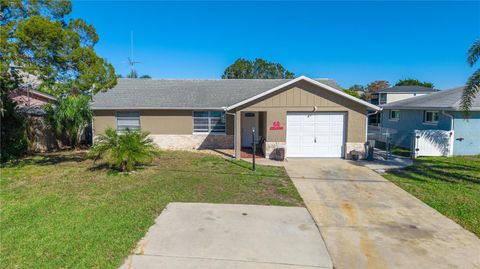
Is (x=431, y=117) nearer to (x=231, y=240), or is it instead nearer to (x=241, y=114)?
(x=241, y=114)

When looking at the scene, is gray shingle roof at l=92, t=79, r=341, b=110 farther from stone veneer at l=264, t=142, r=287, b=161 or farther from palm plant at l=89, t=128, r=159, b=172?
palm plant at l=89, t=128, r=159, b=172

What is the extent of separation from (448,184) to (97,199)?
34.3ft

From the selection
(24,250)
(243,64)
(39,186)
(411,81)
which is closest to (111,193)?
(39,186)

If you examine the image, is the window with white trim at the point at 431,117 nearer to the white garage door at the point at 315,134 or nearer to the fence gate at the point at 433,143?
the fence gate at the point at 433,143

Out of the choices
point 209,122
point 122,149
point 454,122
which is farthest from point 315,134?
point 122,149

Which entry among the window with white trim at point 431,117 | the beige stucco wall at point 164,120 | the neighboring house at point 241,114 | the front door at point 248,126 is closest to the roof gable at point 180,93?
the neighboring house at point 241,114

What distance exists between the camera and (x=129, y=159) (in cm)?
998

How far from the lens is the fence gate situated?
1412 centimetres

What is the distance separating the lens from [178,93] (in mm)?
18344

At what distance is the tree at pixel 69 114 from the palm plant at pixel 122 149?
5768mm

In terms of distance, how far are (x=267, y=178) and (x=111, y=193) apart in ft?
15.9

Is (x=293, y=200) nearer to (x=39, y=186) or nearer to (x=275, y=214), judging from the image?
(x=275, y=214)

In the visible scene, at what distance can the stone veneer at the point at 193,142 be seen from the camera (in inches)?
661

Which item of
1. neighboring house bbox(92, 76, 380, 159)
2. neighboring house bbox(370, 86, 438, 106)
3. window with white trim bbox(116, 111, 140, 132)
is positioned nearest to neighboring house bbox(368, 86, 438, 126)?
neighboring house bbox(370, 86, 438, 106)
